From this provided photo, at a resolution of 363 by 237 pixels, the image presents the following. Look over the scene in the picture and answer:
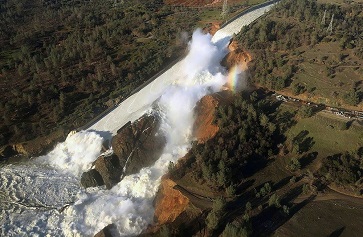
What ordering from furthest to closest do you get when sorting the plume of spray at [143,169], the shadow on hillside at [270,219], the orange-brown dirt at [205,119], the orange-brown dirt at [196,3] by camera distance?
1. the orange-brown dirt at [196,3]
2. the orange-brown dirt at [205,119]
3. the plume of spray at [143,169]
4. the shadow on hillside at [270,219]

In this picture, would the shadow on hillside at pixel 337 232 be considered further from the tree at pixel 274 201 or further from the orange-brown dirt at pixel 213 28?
the orange-brown dirt at pixel 213 28

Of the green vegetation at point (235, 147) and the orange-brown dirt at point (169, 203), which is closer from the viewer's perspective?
the orange-brown dirt at point (169, 203)

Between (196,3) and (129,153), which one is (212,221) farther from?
(196,3)

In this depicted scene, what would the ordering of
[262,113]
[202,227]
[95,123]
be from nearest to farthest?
[202,227]
[262,113]
[95,123]

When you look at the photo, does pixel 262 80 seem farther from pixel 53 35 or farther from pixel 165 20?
pixel 53 35

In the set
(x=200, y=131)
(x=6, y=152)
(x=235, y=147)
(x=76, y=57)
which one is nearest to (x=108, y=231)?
(x=235, y=147)

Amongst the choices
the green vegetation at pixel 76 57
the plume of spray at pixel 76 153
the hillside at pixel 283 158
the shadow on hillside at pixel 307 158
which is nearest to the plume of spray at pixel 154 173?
the hillside at pixel 283 158

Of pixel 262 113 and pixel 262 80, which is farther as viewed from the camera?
pixel 262 80

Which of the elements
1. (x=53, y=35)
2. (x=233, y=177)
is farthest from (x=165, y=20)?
(x=233, y=177)
